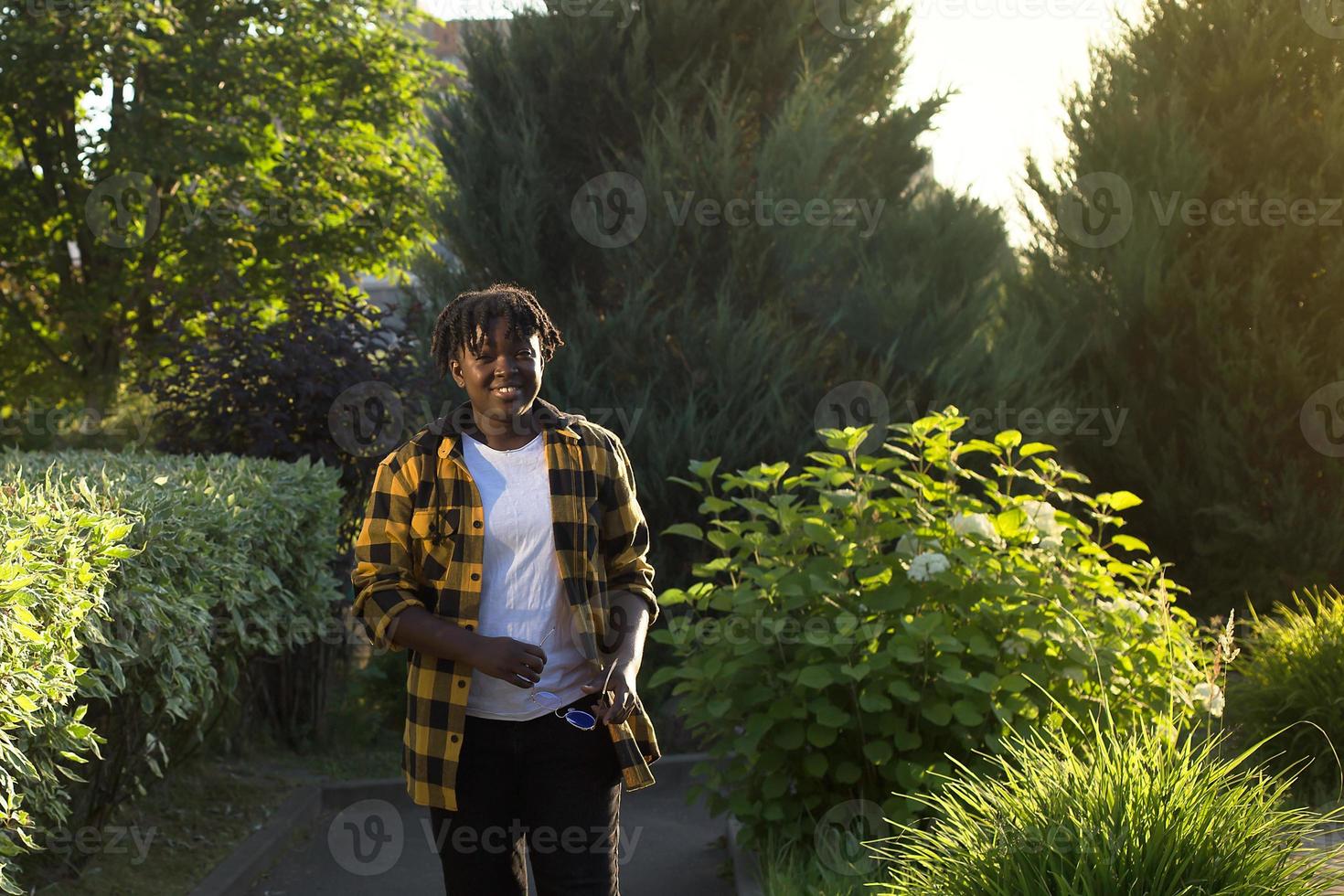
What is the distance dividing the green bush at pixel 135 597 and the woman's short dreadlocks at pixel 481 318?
1.13 metres

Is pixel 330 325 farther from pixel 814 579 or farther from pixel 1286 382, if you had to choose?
pixel 1286 382

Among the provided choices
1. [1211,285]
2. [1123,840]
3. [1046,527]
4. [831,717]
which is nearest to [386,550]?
[1123,840]

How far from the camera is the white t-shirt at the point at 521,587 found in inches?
124

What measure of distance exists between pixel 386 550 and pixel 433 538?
0.14 meters

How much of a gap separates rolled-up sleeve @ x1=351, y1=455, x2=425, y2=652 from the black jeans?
1.16ft

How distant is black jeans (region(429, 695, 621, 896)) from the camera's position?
311cm

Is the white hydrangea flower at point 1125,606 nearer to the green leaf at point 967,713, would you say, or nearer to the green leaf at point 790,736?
the green leaf at point 967,713

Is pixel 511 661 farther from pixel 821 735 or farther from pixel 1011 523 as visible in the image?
pixel 1011 523

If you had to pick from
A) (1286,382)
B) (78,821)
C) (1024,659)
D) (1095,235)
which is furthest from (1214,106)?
(78,821)

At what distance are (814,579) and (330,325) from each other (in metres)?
5.16

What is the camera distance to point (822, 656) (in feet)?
16.5

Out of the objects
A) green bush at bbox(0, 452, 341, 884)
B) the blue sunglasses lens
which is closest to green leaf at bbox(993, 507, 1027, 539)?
the blue sunglasses lens

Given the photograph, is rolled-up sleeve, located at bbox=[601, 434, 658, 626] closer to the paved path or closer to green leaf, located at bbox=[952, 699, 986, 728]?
green leaf, located at bbox=[952, 699, 986, 728]

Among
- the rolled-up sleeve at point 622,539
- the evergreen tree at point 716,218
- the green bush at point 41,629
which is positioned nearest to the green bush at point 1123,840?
the rolled-up sleeve at point 622,539
